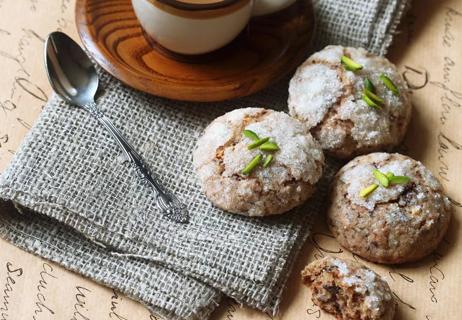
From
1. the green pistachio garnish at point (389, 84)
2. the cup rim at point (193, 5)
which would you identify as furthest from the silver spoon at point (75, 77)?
the green pistachio garnish at point (389, 84)

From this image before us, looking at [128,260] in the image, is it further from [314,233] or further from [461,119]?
[461,119]

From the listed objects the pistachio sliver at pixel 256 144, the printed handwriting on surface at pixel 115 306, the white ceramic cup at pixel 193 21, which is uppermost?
the white ceramic cup at pixel 193 21

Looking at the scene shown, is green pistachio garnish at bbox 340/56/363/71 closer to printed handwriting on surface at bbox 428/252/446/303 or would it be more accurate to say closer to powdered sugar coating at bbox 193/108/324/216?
powdered sugar coating at bbox 193/108/324/216

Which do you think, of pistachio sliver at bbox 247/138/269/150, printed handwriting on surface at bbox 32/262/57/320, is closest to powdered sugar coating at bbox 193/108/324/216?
pistachio sliver at bbox 247/138/269/150

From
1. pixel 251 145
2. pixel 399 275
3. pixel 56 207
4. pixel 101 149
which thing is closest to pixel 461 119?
pixel 399 275

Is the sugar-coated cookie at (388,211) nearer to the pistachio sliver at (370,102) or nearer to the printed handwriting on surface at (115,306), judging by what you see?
the pistachio sliver at (370,102)

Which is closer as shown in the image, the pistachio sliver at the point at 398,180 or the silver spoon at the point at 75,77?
the pistachio sliver at the point at 398,180

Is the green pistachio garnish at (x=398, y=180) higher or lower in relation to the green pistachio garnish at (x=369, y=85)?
lower
